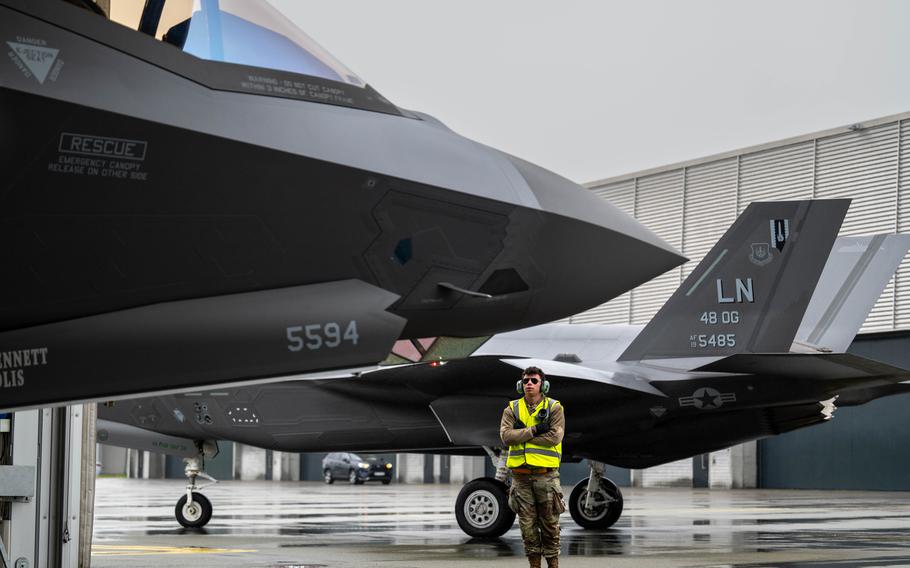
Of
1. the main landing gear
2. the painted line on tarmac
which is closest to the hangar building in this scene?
the main landing gear

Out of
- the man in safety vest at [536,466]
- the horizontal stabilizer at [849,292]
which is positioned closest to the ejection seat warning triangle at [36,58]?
the man in safety vest at [536,466]

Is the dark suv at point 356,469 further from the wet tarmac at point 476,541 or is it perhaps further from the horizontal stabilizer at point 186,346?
the horizontal stabilizer at point 186,346

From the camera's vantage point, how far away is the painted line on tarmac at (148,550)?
11633mm

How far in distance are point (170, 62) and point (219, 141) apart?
0.40m

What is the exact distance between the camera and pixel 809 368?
12.8m

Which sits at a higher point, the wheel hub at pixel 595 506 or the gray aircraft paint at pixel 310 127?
the gray aircraft paint at pixel 310 127

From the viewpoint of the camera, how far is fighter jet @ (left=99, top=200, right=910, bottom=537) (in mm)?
13633

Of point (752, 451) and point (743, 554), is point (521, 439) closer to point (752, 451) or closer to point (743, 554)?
point (743, 554)

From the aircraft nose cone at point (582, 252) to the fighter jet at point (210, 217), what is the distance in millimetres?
25

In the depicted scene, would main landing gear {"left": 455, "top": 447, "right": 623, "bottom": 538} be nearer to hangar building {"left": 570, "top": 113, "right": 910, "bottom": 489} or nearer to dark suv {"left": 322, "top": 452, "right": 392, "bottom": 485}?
hangar building {"left": 570, "top": 113, "right": 910, "bottom": 489}

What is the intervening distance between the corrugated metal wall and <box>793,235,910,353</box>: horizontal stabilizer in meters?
11.0

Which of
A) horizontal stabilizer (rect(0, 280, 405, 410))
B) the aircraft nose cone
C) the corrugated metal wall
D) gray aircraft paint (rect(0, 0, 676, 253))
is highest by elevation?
the corrugated metal wall

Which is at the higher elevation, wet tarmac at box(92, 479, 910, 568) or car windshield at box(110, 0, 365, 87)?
car windshield at box(110, 0, 365, 87)

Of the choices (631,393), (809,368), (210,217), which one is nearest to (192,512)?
(631,393)
